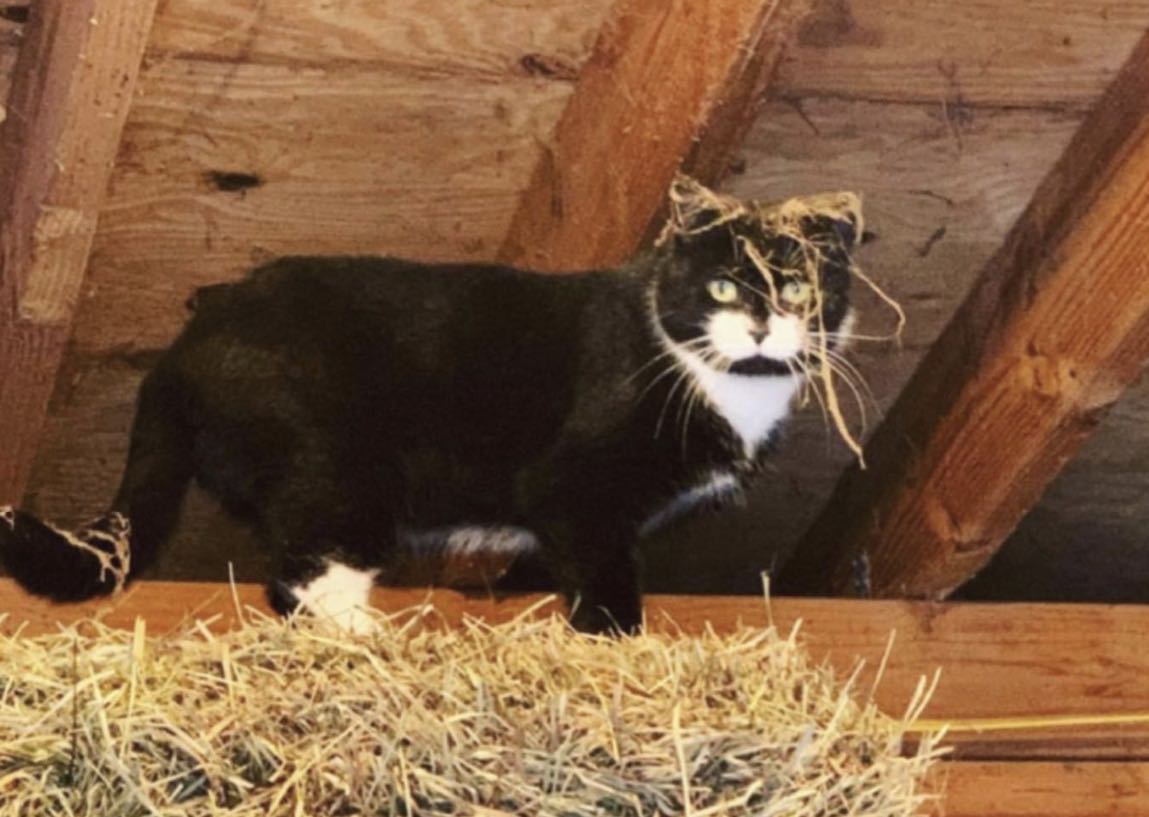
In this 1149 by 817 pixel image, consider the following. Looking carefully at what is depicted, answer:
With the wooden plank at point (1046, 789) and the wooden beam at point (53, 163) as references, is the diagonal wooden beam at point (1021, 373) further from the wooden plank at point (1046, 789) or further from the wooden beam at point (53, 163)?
the wooden beam at point (53, 163)

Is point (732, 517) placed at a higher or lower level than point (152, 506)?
lower

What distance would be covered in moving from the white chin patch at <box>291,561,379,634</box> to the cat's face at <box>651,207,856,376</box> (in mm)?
379

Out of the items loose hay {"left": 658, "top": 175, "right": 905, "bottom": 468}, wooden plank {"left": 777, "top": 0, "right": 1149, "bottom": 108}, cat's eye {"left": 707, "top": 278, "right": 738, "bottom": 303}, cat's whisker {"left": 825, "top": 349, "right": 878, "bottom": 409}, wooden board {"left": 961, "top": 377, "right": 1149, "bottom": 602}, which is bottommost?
wooden board {"left": 961, "top": 377, "right": 1149, "bottom": 602}

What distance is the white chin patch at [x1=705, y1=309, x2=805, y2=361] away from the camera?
5.60ft

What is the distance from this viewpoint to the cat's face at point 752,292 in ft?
5.60

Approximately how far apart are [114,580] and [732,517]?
0.93 m

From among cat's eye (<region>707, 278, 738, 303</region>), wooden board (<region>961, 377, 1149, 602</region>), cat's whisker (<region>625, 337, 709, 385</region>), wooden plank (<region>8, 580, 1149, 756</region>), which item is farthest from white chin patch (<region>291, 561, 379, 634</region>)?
wooden board (<region>961, 377, 1149, 602</region>)

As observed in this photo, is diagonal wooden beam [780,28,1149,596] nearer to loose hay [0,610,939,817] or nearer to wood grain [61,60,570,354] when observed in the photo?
wood grain [61,60,570,354]

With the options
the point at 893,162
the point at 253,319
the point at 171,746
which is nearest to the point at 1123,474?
the point at 893,162

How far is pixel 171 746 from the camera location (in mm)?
1158

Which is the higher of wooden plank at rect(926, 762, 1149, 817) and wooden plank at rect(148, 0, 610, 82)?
wooden plank at rect(148, 0, 610, 82)

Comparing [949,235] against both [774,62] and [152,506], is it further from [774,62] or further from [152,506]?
[152,506]

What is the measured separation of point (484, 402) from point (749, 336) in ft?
0.87

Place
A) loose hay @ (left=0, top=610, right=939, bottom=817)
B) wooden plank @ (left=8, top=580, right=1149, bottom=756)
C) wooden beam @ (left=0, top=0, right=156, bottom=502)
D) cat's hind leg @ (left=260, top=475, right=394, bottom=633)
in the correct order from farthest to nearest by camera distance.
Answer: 1. wooden plank @ (left=8, top=580, right=1149, bottom=756)
2. cat's hind leg @ (left=260, top=475, right=394, bottom=633)
3. wooden beam @ (left=0, top=0, right=156, bottom=502)
4. loose hay @ (left=0, top=610, right=939, bottom=817)
